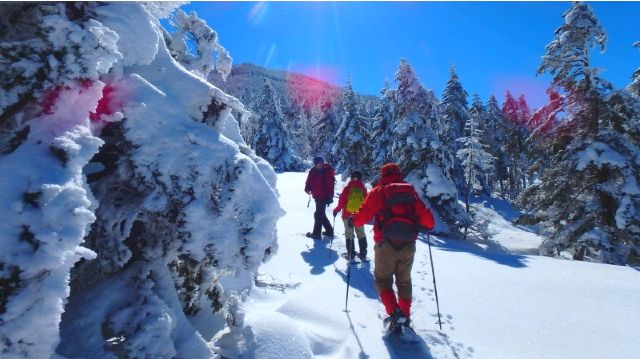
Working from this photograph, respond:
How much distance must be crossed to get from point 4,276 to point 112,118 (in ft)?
4.28

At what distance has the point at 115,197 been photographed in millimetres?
3160

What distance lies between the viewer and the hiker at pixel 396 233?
543 centimetres

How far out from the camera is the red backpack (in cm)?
541

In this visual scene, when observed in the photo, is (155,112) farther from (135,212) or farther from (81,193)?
(81,193)

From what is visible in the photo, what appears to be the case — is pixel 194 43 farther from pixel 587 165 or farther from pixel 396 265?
pixel 587 165

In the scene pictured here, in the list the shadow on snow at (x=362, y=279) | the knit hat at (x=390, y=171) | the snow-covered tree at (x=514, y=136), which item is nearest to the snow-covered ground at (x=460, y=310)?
the shadow on snow at (x=362, y=279)

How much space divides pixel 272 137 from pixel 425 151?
105 ft

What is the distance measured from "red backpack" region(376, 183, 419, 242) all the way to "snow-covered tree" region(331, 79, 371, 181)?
33.9 meters

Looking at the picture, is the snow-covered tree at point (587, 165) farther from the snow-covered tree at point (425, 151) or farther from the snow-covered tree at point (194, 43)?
the snow-covered tree at point (194, 43)

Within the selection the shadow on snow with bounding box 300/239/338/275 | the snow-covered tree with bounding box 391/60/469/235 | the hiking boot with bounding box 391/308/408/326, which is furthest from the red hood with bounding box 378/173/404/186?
the snow-covered tree with bounding box 391/60/469/235

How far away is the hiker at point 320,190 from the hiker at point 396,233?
524 centimetres

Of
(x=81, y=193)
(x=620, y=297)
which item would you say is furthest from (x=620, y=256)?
(x=81, y=193)

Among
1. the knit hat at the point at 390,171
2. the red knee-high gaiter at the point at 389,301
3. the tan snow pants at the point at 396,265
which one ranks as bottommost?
the red knee-high gaiter at the point at 389,301

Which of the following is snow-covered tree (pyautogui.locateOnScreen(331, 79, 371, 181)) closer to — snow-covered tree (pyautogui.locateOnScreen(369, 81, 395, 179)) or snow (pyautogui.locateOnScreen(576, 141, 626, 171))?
snow-covered tree (pyautogui.locateOnScreen(369, 81, 395, 179))
